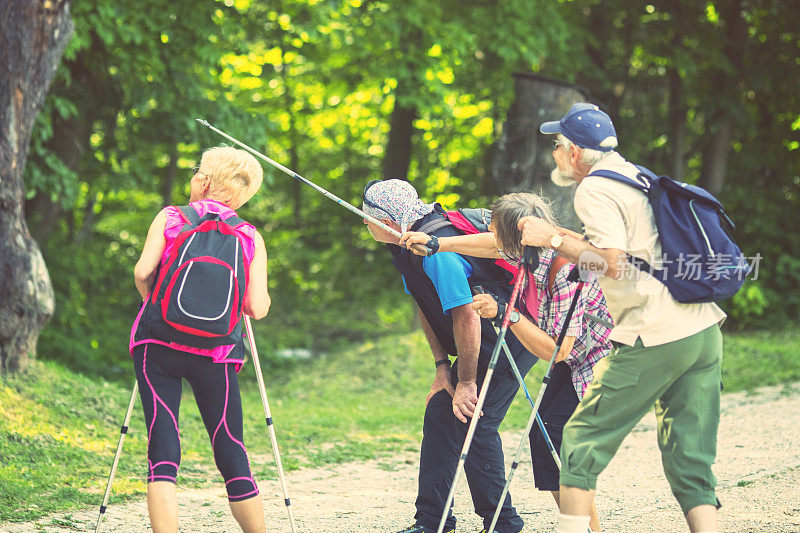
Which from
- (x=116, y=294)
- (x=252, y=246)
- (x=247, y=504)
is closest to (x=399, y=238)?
(x=252, y=246)

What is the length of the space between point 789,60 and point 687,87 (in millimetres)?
1571

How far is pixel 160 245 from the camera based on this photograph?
3.52 m

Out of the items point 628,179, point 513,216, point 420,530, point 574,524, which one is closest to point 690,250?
point 628,179

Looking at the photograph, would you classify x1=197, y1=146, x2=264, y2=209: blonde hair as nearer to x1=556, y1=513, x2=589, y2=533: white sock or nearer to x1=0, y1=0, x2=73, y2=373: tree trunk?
x1=556, y1=513, x2=589, y2=533: white sock

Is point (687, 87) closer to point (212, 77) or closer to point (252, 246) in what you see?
point (212, 77)

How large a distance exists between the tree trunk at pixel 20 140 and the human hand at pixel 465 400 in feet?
14.2

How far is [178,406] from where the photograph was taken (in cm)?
352

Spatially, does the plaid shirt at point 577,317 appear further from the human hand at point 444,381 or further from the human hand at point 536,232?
the human hand at point 444,381

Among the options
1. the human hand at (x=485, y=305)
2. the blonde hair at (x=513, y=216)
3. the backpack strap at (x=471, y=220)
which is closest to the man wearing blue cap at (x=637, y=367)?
the blonde hair at (x=513, y=216)

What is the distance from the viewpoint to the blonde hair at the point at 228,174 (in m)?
3.70

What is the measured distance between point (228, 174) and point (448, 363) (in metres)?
→ 1.43

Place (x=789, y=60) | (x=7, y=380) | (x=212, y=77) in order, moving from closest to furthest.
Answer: (x=7, y=380) < (x=212, y=77) < (x=789, y=60)

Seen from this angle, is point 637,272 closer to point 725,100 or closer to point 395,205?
point 395,205

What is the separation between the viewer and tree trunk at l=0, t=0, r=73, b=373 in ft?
22.0
